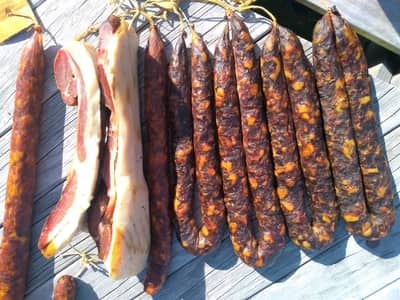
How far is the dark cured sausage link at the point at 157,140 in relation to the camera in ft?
9.70

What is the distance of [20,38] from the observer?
329 cm

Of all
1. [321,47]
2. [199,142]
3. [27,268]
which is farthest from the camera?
[27,268]

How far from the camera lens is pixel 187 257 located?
3.27 metres

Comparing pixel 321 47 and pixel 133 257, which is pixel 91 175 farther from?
pixel 321 47

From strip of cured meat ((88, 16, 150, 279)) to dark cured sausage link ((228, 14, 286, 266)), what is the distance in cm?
58

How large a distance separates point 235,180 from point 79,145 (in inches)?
36.7

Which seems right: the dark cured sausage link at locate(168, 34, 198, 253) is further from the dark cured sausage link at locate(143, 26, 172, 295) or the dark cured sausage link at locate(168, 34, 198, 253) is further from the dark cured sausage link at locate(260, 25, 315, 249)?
the dark cured sausage link at locate(260, 25, 315, 249)

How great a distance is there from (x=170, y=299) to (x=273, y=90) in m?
1.56

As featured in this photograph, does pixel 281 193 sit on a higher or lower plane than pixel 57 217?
lower

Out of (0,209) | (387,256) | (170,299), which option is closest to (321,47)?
(387,256)

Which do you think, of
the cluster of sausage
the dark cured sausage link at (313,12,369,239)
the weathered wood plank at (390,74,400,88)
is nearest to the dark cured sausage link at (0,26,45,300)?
the cluster of sausage

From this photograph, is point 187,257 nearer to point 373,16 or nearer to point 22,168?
point 22,168

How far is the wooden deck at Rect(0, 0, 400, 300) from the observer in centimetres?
314

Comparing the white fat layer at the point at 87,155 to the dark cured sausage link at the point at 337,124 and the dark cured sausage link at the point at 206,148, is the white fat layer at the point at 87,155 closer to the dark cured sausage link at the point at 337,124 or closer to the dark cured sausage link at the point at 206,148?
the dark cured sausage link at the point at 206,148
